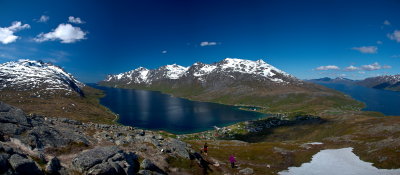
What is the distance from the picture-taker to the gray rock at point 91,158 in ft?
99.0

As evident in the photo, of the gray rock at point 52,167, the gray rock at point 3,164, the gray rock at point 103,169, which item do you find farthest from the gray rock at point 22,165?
the gray rock at point 103,169

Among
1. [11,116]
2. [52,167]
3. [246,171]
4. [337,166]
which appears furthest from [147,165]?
[337,166]

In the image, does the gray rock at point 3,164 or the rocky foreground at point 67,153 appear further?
the rocky foreground at point 67,153

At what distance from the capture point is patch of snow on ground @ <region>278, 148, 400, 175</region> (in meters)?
53.9

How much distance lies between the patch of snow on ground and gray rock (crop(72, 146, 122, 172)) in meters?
39.1

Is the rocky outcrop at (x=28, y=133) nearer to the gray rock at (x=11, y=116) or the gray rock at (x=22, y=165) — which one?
the gray rock at (x=11, y=116)

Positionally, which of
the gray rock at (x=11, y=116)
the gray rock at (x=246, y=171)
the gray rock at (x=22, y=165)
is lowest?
the gray rock at (x=246, y=171)

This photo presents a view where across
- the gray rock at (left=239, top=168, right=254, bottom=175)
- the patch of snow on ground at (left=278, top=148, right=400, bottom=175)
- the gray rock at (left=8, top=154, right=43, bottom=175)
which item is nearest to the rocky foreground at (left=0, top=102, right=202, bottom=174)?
the gray rock at (left=8, top=154, right=43, bottom=175)

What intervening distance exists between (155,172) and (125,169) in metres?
5.75

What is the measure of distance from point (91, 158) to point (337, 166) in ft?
195

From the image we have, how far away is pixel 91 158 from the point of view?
103 feet

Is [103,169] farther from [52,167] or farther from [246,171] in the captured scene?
[246,171]

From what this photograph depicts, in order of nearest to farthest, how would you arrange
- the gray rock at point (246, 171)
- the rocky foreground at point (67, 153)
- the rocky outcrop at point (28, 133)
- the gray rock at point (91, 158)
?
the rocky foreground at point (67, 153), the gray rock at point (91, 158), the rocky outcrop at point (28, 133), the gray rock at point (246, 171)

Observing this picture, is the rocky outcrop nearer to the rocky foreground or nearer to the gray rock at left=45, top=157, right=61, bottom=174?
the rocky foreground
